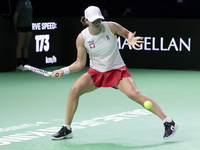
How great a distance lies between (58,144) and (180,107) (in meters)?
2.86

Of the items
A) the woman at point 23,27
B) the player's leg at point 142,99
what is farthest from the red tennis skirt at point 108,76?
the woman at point 23,27

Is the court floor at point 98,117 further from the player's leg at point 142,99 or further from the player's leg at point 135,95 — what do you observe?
the player's leg at point 135,95

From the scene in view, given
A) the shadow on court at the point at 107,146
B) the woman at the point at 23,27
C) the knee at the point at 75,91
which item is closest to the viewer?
the shadow on court at the point at 107,146

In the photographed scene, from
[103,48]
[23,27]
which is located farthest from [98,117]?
[23,27]

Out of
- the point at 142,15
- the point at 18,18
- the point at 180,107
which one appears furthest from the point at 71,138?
the point at 142,15

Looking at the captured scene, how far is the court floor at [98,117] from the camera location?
5617mm

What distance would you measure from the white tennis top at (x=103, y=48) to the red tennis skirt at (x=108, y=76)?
0.05 m

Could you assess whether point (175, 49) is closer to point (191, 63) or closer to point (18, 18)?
point (191, 63)

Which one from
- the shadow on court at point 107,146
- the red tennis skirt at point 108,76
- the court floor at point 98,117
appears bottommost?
the shadow on court at point 107,146

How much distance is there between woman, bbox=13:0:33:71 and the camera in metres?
12.3

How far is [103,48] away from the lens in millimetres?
5887

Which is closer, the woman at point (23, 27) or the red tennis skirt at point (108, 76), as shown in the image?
the red tennis skirt at point (108, 76)

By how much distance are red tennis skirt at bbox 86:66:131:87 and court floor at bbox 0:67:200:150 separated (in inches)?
26.1

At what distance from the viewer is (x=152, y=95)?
29.8 feet
